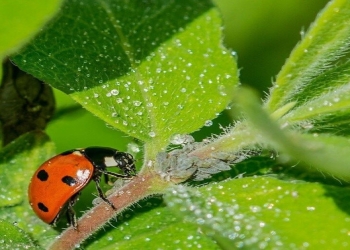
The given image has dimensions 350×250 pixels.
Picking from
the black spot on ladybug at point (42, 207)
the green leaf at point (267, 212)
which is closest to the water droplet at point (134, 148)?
the black spot on ladybug at point (42, 207)

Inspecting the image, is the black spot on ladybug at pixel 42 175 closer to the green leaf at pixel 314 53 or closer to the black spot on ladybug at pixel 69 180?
the black spot on ladybug at pixel 69 180

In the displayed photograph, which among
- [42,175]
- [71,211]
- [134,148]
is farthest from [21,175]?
[134,148]

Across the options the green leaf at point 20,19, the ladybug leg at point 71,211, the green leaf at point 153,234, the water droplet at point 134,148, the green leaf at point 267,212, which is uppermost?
the green leaf at point 20,19

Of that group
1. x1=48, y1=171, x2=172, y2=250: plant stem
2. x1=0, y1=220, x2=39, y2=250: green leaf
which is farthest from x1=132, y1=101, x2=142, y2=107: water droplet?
x1=0, y1=220, x2=39, y2=250: green leaf

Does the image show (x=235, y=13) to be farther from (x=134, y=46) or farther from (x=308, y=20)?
(x=134, y=46)

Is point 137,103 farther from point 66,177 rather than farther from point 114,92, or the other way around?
point 66,177

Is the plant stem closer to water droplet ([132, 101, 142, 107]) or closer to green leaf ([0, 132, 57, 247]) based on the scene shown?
water droplet ([132, 101, 142, 107])
